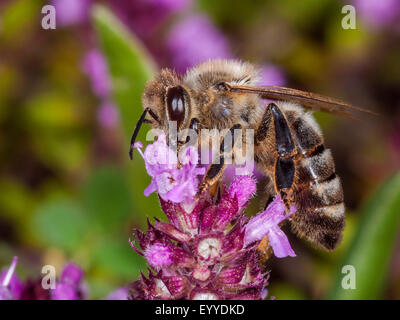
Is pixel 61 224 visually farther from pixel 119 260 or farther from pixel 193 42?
pixel 193 42

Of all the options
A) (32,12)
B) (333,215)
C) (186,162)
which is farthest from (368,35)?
(186,162)

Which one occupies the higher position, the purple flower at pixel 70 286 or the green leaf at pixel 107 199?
the green leaf at pixel 107 199

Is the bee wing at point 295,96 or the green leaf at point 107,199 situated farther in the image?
the green leaf at point 107,199

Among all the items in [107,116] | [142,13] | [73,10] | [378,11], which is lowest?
[107,116]

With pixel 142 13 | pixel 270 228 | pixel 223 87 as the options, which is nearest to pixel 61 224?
pixel 142 13

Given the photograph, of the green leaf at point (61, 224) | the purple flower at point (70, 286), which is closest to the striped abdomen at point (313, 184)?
the purple flower at point (70, 286)

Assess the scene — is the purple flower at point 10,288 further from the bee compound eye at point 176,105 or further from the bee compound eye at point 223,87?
the bee compound eye at point 223,87
